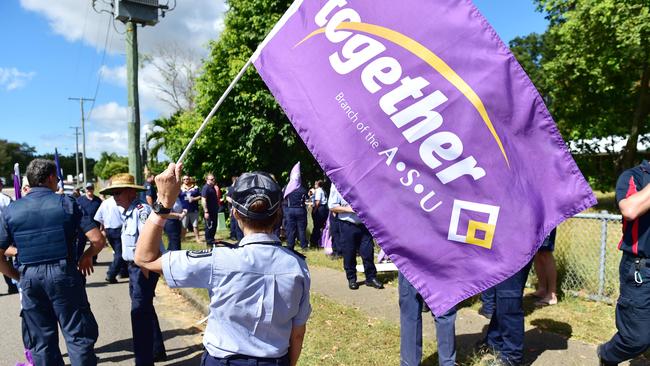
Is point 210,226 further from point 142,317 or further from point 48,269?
point 48,269

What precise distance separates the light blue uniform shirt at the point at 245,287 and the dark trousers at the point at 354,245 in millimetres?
4983

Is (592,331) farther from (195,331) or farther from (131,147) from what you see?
(131,147)

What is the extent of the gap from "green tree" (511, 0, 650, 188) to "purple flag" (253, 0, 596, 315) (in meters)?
16.4

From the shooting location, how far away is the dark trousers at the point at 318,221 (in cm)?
1208

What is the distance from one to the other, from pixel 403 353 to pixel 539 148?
2.25 metres

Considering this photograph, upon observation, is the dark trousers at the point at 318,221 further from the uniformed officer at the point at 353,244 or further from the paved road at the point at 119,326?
Answer: the uniformed officer at the point at 353,244

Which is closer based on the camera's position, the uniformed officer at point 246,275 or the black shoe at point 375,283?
the uniformed officer at point 246,275

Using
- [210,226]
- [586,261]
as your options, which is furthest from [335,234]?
[586,261]

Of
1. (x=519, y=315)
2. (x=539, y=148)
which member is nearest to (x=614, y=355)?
(x=519, y=315)

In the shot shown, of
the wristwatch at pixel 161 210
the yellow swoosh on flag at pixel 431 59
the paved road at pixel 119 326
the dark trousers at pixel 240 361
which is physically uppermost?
the yellow swoosh on flag at pixel 431 59

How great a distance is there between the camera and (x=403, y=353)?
158 inches

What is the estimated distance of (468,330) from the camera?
524 centimetres

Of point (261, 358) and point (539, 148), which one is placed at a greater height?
point (539, 148)

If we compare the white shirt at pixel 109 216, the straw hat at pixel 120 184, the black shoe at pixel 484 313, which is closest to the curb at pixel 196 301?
the white shirt at pixel 109 216
